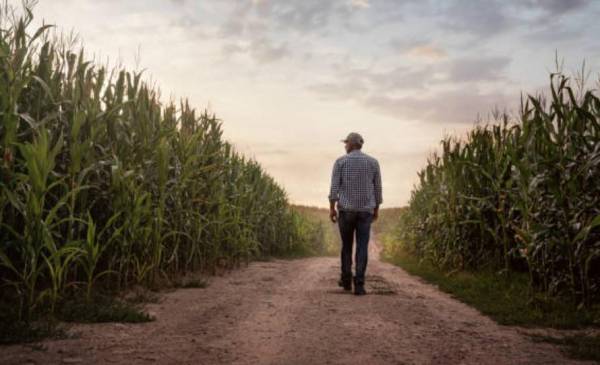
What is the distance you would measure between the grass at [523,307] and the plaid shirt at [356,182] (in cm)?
210

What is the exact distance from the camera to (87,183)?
6855 millimetres

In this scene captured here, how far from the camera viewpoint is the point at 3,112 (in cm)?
563

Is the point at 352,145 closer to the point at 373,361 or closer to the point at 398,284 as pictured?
the point at 398,284

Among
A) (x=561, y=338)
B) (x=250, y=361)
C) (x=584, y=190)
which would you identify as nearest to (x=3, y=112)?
(x=250, y=361)

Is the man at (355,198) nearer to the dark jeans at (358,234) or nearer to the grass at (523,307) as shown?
the dark jeans at (358,234)

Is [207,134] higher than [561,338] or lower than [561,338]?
higher

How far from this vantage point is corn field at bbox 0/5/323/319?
17.8ft

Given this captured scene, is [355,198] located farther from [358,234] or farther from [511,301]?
[511,301]

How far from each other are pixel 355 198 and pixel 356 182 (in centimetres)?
28

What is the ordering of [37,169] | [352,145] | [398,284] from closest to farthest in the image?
Result: [37,169] → [352,145] → [398,284]

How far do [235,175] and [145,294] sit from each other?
19.9ft

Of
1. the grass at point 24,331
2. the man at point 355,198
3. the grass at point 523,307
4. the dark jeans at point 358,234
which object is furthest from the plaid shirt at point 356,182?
the grass at point 24,331

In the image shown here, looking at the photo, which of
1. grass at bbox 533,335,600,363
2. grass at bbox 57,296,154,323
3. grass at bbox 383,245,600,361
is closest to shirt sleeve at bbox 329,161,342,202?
grass at bbox 383,245,600,361

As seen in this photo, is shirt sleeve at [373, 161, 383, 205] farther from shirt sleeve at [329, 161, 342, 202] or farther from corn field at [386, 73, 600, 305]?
corn field at [386, 73, 600, 305]
